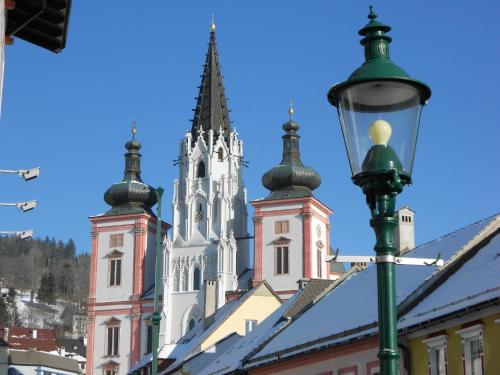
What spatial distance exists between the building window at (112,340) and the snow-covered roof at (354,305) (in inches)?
2029

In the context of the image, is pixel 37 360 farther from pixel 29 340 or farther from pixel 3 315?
pixel 3 315

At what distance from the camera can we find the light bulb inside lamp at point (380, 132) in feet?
24.0

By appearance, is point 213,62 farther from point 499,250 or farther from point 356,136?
A: point 356,136

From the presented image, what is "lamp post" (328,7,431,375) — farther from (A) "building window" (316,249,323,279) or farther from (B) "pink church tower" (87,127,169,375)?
(B) "pink church tower" (87,127,169,375)

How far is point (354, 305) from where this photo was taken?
28047mm

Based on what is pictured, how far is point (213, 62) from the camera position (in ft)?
296

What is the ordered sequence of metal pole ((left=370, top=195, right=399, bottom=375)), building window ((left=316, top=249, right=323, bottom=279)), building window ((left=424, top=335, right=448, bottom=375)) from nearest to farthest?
1. metal pole ((left=370, top=195, right=399, bottom=375))
2. building window ((left=424, top=335, right=448, bottom=375))
3. building window ((left=316, top=249, right=323, bottom=279))

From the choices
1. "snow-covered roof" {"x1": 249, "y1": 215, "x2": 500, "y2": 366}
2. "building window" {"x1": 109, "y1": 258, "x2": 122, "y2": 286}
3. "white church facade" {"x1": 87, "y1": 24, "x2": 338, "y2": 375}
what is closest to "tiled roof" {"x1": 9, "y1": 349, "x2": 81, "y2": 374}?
"white church facade" {"x1": 87, "y1": 24, "x2": 338, "y2": 375}

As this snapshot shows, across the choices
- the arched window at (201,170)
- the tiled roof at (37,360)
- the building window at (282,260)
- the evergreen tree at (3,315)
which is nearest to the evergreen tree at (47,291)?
the evergreen tree at (3,315)

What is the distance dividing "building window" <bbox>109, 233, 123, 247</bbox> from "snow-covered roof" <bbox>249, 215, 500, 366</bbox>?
2095 inches

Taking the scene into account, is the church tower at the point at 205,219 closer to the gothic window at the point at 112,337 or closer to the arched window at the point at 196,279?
the arched window at the point at 196,279

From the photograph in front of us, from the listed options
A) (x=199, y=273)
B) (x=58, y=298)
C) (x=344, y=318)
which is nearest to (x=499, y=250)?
(x=344, y=318)

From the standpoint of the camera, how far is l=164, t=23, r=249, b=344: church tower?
260 ft

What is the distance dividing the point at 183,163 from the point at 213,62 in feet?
32.7
